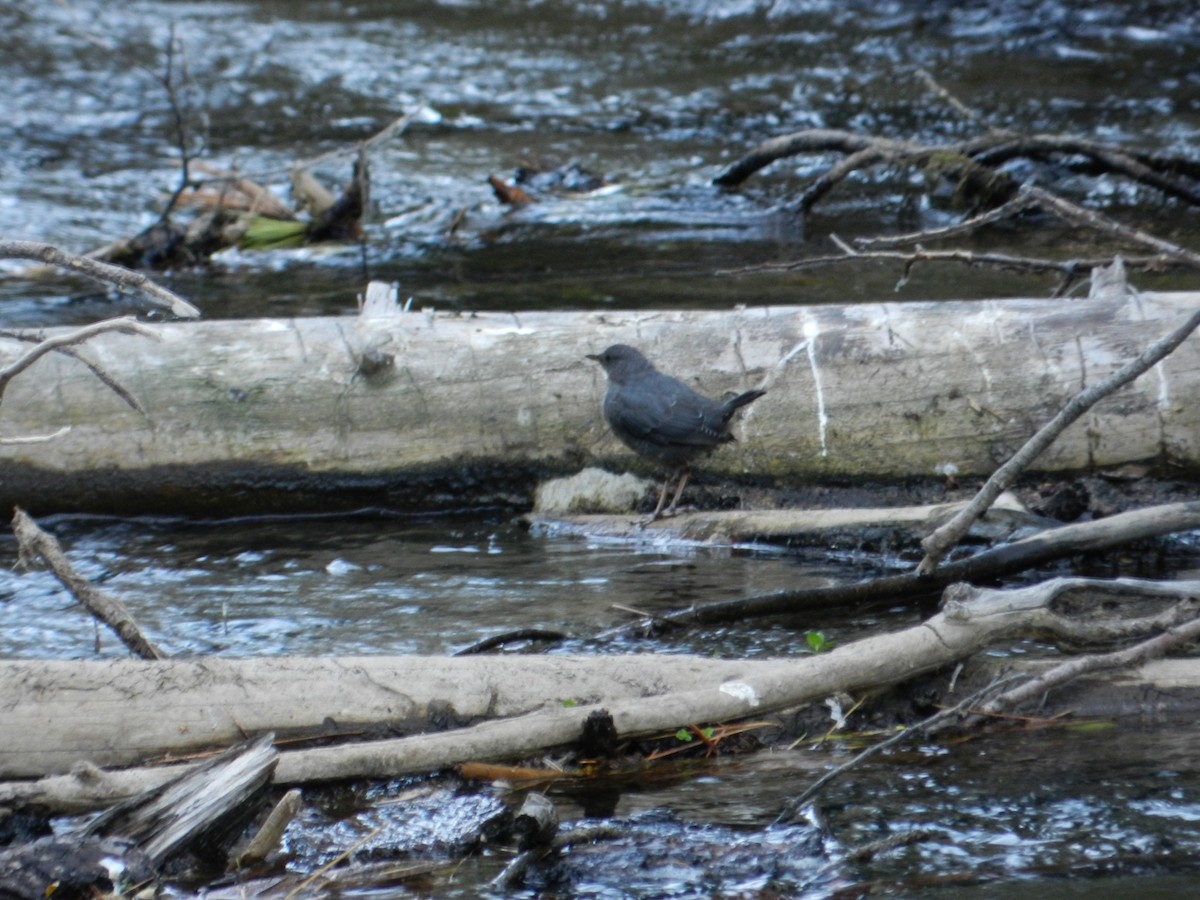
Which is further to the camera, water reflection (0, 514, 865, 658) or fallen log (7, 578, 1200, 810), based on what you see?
water reflection (0, 514, 865, 658)

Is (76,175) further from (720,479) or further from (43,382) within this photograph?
Result: (720,479)

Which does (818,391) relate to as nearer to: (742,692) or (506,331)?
(506,331)

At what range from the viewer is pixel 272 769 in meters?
3.05

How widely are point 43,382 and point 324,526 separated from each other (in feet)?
4.11

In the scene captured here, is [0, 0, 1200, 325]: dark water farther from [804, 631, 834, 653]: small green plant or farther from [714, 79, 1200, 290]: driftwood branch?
[804, 631, 834, 653]: small green plant

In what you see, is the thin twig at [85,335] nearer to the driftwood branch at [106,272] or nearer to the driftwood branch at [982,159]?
the driftwood branch at [106,272]

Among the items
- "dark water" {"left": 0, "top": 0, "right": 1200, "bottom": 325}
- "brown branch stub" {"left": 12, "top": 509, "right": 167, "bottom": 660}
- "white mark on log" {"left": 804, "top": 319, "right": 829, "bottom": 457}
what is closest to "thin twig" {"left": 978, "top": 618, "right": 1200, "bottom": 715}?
"white mark on log" {"left": 804, "top": 319, "right": 829, "bottom": 457}

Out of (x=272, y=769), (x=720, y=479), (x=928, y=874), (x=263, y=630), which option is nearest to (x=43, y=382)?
(x=263, y=630)

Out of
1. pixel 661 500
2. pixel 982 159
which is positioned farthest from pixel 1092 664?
pixel 982 159

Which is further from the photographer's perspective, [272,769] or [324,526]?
[324,526]

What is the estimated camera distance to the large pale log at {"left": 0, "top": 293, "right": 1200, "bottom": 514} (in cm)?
558

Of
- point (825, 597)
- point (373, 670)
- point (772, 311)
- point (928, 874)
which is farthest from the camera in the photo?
point (772, 311)

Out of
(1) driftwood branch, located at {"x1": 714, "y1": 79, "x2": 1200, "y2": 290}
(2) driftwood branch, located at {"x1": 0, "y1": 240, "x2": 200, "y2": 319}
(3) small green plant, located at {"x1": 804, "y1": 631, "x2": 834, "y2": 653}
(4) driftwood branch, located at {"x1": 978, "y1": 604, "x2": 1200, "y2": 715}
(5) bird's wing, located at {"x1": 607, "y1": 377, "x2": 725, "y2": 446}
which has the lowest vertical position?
(3) small green plant, located at {"x1": 804, "y1": 631, "x2": 834, "y2": 653}

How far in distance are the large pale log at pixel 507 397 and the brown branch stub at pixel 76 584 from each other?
204 cm
